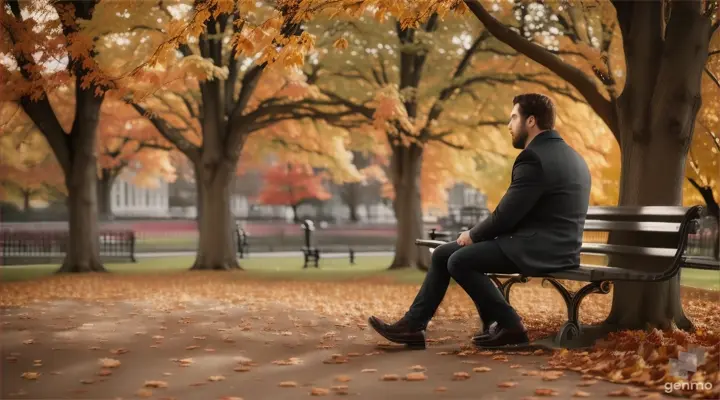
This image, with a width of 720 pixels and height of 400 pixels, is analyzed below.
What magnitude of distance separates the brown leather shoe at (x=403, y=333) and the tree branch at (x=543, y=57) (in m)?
3.12

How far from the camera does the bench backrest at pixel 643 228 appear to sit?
668 centimetres

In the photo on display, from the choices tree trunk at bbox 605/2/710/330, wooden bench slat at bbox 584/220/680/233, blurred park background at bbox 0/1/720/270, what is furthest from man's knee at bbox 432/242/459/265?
blurred park background at bbox 0/1/720/270

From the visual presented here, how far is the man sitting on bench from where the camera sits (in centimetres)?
654

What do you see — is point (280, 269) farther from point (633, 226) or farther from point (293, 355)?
point (633, 226)

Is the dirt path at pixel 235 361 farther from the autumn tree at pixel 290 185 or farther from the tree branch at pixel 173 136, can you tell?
the autumn tree at pixel 290 185

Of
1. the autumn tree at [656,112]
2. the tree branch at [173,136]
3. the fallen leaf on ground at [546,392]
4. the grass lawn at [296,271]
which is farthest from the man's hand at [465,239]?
the tree branch at [173,136]

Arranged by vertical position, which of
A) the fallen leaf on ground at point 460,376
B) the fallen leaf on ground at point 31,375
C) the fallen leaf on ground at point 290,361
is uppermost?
the fallen leaf on ground at point 460,376

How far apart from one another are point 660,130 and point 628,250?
1.36 metres

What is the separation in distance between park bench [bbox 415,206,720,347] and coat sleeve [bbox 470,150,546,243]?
540 millimetres

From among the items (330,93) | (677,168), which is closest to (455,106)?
(330,93)

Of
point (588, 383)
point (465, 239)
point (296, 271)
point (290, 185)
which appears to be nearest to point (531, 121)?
point (465, 239)

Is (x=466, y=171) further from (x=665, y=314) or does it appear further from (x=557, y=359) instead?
(x=557, y=359)

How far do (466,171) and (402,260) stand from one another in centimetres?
550

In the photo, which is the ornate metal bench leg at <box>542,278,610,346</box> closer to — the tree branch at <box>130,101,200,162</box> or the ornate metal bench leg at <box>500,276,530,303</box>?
the ornate metal bench leg at <box>500,276,530,303</box>
